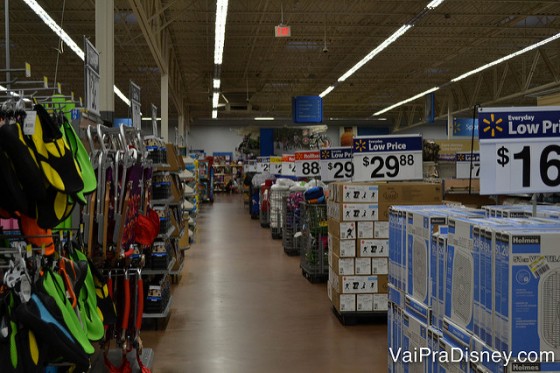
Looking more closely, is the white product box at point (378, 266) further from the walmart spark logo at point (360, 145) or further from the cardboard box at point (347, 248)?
the walmart spark logo at point (360, 145)

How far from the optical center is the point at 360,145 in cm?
711

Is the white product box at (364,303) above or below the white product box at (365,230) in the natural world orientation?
below

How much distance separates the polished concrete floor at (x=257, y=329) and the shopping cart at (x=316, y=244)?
21 centimetres

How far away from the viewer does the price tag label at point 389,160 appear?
23.2 ft

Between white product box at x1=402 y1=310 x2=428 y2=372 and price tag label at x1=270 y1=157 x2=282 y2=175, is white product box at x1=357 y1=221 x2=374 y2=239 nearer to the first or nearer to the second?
white product box at x1=402 y1=310 x2=428 y2=372

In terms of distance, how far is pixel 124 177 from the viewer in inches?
169

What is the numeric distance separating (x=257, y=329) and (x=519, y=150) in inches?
169

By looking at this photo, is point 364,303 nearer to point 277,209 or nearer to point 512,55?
point 277,209

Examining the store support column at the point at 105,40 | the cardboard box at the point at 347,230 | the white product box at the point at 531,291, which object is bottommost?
the cardboard box at the point at 347,230

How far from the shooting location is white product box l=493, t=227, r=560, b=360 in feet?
7.34

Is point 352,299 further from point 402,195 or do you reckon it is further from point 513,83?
point 513,83

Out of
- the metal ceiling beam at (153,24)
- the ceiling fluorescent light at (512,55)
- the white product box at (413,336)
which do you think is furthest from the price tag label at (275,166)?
the white product box at (413,336)

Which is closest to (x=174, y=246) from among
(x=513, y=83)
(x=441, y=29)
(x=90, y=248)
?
(x=90, y=248)

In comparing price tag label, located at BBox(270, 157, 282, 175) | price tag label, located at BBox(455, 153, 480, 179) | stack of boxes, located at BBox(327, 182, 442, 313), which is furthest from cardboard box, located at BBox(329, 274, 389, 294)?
price tag label, located at BBox(270, 157, 282, 175)
